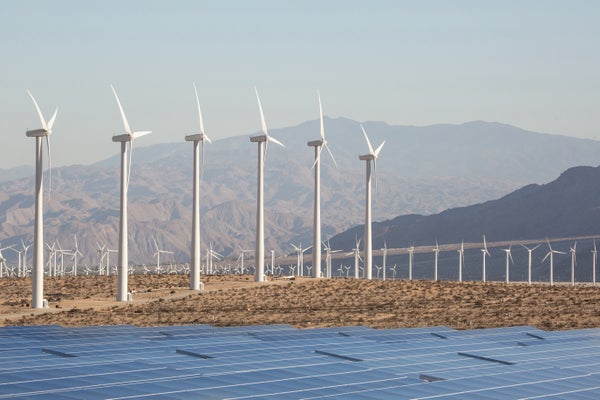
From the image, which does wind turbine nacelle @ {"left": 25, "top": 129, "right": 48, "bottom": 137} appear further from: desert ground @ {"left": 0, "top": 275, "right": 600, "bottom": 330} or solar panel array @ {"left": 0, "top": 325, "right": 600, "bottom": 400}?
solar panel array @ {"left": 0, "top": 325, "right": 600, "bottom": 400}

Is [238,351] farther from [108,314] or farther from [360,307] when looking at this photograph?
[360,307]

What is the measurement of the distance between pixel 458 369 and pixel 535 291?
2738 inches

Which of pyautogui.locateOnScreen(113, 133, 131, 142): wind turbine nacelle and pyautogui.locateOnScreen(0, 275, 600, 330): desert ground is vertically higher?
pyautogui.locateOnScreen(113, 133, 131, 142): wind turbine nacelle

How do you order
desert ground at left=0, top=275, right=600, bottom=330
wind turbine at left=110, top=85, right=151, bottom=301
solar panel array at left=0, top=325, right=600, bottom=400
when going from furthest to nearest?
wind turbine at left=110, top=85, right=151, bottom=301 → desert ground at left=0, top=275, right=600, bottom=330 → solar panel array at left=0, top=325, right=600, bottom=400


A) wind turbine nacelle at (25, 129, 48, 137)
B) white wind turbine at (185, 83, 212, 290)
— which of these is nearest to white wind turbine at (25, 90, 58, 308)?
wind turbine nacelle at (25, 129, 48, 137)

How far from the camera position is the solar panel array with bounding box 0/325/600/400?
37.1 m

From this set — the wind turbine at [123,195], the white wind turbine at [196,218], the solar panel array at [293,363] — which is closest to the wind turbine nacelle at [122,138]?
the wind turbine at [123,195]

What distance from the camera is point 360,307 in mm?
96875

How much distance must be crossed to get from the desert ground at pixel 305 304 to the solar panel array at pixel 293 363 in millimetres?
19871

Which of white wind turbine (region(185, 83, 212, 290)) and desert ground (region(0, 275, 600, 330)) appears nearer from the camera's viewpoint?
desert ground (region(0, 275, 600, 330))

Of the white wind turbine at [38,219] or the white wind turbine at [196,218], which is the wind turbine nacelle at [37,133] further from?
the white wind turbine at [196,218]

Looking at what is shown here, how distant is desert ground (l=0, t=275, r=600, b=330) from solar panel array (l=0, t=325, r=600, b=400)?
19871 millimetres

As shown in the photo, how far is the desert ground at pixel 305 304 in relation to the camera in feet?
278

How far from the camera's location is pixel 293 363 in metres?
45.3
